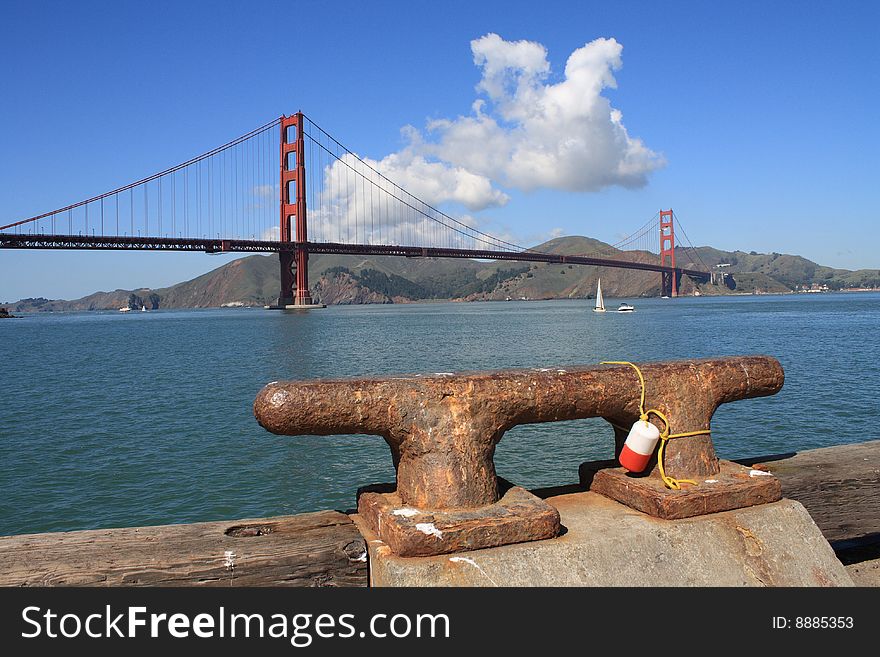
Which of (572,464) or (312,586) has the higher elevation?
(312,586)

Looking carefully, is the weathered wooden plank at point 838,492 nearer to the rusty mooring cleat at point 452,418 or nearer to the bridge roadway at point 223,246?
the rusty mooring cleat at point 452,418

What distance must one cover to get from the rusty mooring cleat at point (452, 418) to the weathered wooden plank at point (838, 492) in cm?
36

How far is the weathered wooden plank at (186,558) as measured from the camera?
7.03 ft

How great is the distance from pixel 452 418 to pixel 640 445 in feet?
3.15

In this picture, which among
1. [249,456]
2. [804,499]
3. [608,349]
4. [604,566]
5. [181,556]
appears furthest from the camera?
[608,349]

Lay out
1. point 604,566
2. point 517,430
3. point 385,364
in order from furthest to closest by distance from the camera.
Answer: point 385,364 → point 517,430 → point 604,566

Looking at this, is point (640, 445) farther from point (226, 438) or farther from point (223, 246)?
point (223, 246)

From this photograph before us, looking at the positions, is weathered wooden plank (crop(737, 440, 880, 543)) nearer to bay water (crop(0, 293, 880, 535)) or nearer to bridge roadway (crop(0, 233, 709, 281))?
bay water (crop(0, 293, 880, 535))

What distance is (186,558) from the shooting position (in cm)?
225

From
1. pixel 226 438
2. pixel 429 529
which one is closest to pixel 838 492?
pixel 429 529
